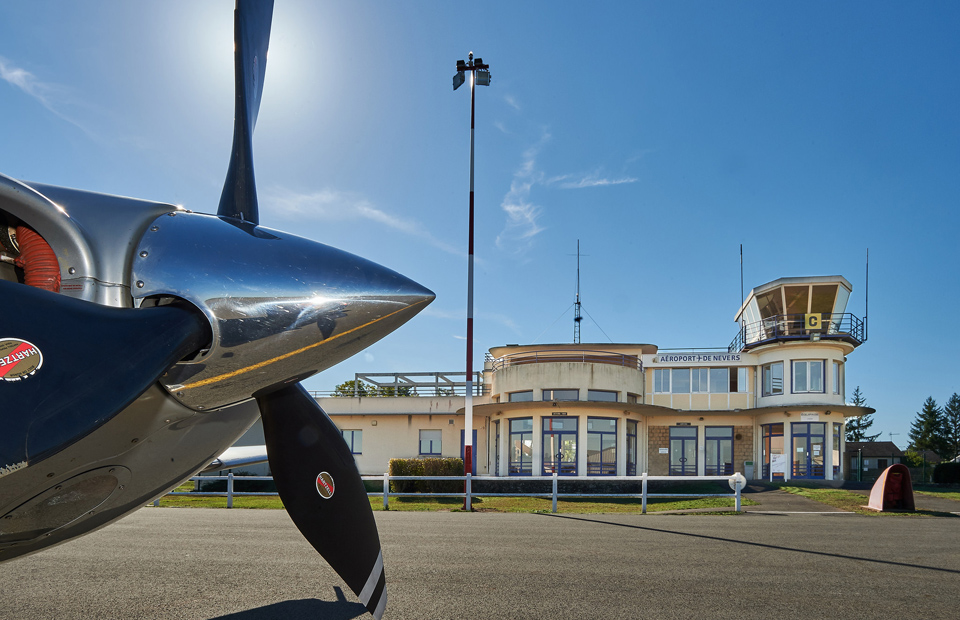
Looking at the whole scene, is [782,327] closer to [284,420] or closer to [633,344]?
[633,344]

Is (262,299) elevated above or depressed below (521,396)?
above

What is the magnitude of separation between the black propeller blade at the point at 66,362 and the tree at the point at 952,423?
100 meters

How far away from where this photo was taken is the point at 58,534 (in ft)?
8.30

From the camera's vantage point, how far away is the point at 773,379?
33438 millimetres

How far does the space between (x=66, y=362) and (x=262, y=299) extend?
0.56m

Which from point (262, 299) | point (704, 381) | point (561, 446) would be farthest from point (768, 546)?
point (704, 381)

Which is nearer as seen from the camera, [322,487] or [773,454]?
[322,487]

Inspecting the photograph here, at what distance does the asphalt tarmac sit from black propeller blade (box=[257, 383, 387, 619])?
133cm

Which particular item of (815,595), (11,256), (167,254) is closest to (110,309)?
(167,254)

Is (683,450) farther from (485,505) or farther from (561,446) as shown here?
(485,505)

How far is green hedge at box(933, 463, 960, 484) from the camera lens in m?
38.7

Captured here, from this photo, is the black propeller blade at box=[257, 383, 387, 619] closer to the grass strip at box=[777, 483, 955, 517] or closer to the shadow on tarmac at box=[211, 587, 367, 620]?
the shadow on tarmac at box=[211, 587, 367, 620]

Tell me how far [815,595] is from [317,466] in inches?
179

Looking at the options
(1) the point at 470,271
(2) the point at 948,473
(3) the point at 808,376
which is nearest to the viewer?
(1) the point at 470,271
